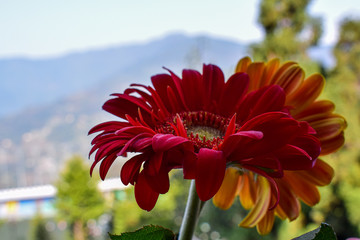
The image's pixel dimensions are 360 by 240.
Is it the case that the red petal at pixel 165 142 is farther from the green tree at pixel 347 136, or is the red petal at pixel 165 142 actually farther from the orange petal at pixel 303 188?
the green tree at pixel 347 136

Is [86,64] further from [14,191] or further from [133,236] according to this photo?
[133,236]

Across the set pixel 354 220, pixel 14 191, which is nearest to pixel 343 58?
pixel 354 220

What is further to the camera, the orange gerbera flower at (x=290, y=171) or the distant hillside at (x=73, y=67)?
the distant hillside at (x=73, y=67)

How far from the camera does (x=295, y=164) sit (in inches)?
6.4

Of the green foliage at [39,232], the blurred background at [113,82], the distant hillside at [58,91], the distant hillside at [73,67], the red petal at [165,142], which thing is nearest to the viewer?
the red petal at [165,142]

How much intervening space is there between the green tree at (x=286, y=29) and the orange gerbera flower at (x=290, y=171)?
3518mm

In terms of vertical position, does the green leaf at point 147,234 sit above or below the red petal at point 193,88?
below

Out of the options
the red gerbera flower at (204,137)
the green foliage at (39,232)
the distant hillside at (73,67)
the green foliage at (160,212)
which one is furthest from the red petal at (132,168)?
the distant hillside at (73,67)

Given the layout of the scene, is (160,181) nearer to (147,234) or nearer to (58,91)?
(147,234)

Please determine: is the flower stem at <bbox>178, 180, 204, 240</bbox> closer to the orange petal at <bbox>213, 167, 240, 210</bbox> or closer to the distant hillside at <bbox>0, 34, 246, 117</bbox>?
the orange petal at <bbox>213, 167, 240, 210</bbox>

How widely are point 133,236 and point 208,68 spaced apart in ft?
→ 0.29

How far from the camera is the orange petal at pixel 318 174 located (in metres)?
0.20

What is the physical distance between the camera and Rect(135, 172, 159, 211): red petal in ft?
0.51

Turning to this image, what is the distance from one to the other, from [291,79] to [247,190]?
6cm
